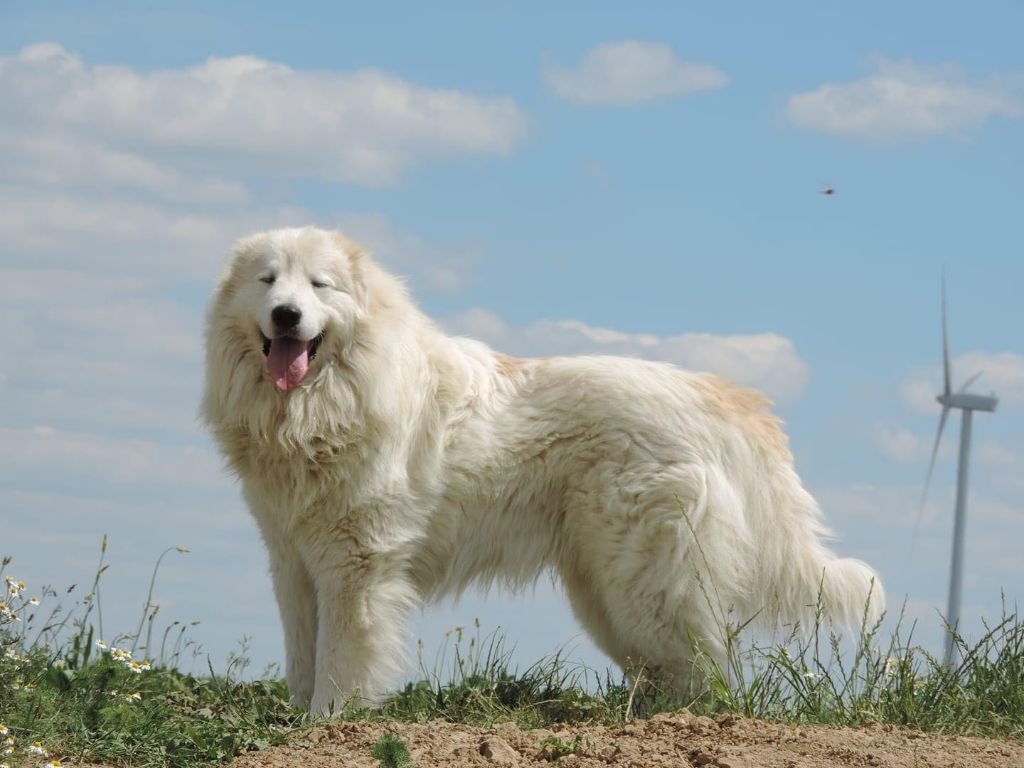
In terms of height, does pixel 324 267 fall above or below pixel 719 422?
above

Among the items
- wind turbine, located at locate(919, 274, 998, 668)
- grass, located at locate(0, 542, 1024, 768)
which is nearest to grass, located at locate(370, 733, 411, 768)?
grass, located at locate(0, 542, 1024, 768)

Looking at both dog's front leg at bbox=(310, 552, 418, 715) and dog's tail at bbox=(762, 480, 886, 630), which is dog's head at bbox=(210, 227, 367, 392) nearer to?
dog's front leg at bbox=(310, 552, 418, 715)

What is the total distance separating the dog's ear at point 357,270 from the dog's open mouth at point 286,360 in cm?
41

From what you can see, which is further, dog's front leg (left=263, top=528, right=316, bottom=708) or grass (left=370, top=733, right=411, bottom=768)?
dog's front leg (left=263, top=528, right=316, bottom=708)

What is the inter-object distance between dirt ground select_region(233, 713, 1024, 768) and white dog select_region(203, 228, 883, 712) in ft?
4.84

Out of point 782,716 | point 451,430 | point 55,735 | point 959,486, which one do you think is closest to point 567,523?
point 451,430

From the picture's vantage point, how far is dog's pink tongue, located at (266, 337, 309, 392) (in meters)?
6.69

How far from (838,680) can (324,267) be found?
11.3 ft

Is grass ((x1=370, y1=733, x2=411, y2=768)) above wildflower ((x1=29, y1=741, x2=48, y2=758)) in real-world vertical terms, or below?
above

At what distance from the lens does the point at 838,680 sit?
225 inches

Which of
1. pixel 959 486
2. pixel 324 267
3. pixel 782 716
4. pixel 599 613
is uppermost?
pixel 959 486

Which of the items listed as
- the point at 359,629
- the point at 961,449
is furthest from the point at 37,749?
the point at 961,449

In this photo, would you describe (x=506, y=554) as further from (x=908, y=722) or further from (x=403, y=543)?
(x=908, y=722)

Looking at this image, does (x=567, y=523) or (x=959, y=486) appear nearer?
(x=567, y=523)
